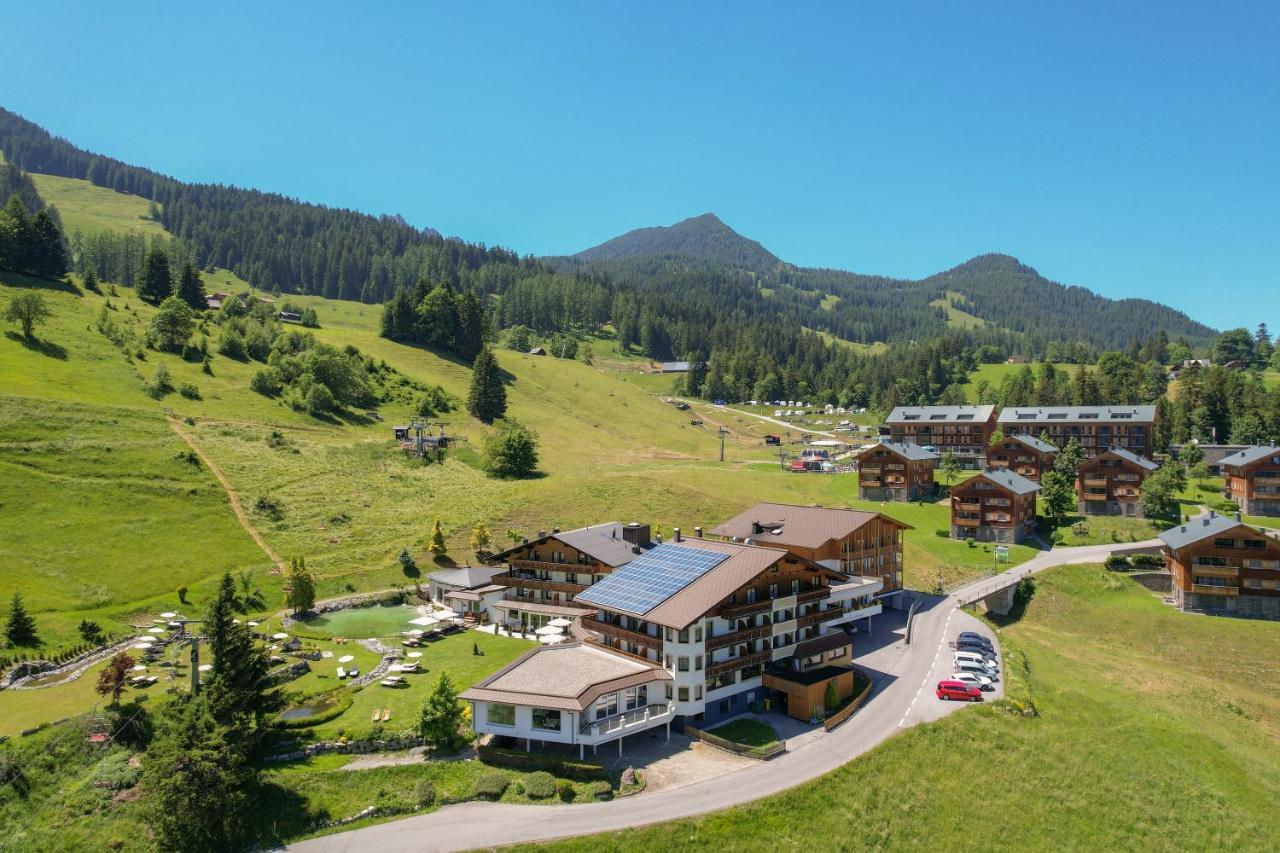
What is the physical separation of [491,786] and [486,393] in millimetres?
99082

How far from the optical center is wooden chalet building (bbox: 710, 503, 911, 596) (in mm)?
62281

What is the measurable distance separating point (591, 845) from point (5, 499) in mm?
66068

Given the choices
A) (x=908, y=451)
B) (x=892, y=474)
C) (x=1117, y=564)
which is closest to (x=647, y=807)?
(x=1117, y=564)

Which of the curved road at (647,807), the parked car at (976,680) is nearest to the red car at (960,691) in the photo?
the parked car at (976,680)

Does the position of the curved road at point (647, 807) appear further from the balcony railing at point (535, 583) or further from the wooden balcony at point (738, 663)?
the balcony railing at point (535, 583)

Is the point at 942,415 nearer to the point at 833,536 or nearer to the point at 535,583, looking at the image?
the point at 833,536

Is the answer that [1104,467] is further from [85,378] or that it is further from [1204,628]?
[85,378]

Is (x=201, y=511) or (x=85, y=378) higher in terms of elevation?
(x=85, y=378)

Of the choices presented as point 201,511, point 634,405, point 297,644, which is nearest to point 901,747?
point 297,644

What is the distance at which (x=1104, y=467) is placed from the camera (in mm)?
98188

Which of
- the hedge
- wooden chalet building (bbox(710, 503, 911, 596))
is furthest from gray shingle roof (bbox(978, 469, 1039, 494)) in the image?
the hedge

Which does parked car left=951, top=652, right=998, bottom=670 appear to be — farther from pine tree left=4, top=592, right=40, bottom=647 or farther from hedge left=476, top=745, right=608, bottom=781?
pine tree left=4, top=592, right=40, bottom=647

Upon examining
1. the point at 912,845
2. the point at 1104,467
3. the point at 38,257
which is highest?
the point at 38,257

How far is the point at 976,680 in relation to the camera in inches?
1885
